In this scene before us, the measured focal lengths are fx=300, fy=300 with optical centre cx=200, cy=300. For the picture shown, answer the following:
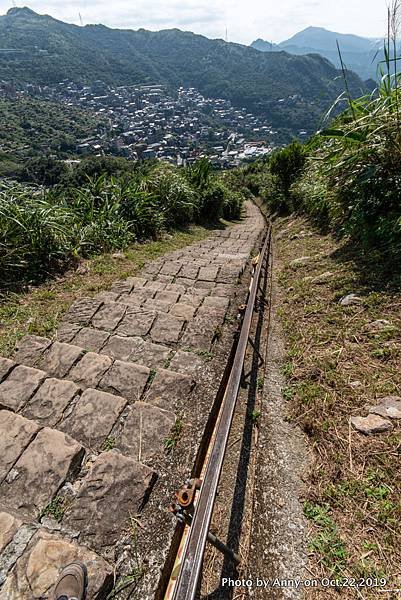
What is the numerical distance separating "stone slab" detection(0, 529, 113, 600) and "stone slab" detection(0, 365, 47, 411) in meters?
0.90

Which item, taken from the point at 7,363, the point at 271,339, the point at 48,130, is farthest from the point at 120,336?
the point at 48,130

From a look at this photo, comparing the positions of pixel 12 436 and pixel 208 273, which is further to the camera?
pixel 208 273

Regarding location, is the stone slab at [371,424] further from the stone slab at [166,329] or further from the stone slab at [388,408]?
the stone slab at [166,329]

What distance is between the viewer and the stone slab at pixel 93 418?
1.67 meters

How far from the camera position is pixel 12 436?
163cm

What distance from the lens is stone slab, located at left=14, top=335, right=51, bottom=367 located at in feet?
7.50

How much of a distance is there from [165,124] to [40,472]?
109277 millimetres

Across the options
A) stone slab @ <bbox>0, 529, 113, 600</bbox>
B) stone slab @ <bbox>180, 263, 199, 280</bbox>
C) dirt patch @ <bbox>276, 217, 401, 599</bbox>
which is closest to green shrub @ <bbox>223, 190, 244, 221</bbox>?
stone slab @ <bbox>180, 263, 199, 280</bbox>

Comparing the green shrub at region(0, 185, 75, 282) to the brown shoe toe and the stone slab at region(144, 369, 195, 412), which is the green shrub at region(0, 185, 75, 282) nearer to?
the stone slab at region(144, 369, 195, 412)

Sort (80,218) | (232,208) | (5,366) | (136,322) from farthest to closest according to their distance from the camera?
(232,208) < (80,218) < (136,322) < (5,366)

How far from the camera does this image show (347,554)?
3.84 feet

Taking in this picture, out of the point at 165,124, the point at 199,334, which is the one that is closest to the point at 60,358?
the point at 199,334

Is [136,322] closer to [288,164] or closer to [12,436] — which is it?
[12,436]

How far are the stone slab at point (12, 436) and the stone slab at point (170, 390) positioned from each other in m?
0.67
